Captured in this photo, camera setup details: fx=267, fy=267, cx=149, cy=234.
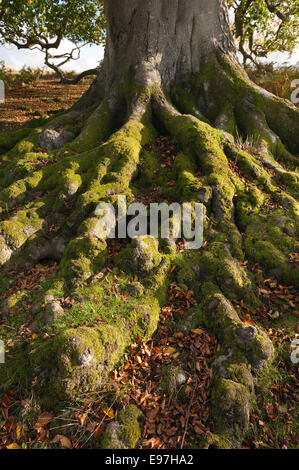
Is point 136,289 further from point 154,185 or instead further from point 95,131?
point 95,131

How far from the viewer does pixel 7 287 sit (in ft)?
13.8

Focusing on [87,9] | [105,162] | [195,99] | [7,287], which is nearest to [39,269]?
[7,287]

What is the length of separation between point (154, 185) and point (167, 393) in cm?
377

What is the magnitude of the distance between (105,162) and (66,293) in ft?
9.23

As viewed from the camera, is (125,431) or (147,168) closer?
(125,431)

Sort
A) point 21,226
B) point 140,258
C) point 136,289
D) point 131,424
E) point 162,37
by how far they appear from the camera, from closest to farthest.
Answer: point 131,424
point 136,289
point 140,258
point 21,226
point 162,37

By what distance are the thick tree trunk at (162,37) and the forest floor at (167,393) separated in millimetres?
5849

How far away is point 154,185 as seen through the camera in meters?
5.52

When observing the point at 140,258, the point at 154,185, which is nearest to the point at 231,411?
the point at 140,258

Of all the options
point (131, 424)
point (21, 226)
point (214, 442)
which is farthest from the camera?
point (21, 226)

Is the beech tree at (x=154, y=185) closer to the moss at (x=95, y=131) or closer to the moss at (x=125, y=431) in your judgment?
the moss at (x=95, y=131)

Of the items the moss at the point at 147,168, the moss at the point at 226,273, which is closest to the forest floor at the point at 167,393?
the moss at the point at 226,273

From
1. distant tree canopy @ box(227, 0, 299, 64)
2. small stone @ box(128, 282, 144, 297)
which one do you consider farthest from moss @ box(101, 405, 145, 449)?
distant tree canopy @ box(227, 0, 299, 64)

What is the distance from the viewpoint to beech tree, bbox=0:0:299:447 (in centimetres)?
302
